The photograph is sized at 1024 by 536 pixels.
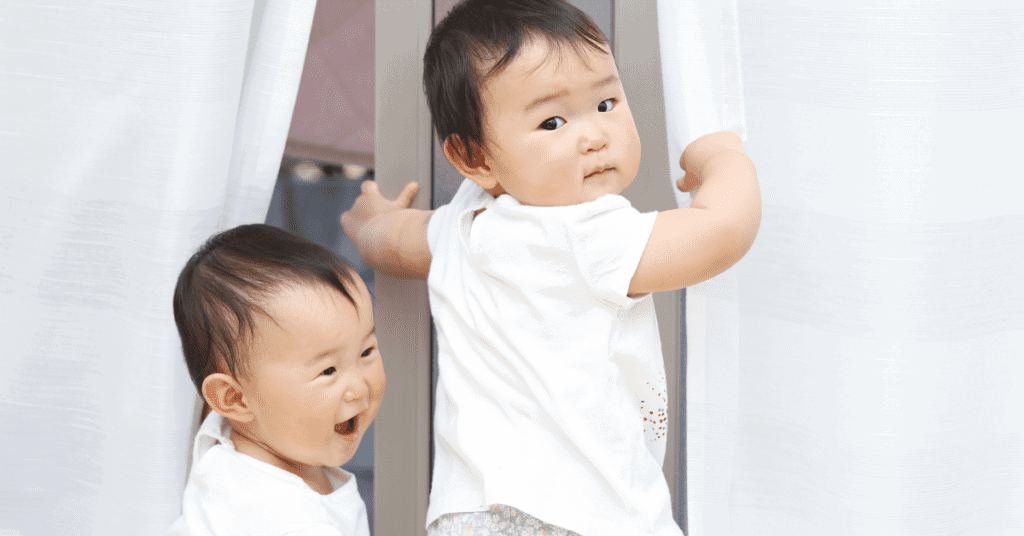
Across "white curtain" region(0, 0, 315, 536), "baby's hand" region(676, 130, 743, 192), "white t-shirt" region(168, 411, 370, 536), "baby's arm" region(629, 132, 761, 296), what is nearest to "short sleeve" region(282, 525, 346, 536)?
"white t-shirt" region(168, 411, 370, 536)

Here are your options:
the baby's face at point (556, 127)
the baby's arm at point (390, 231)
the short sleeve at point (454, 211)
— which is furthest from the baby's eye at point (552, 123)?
the baby's arm at point (390, 231)

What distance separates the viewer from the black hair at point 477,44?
0.82 m

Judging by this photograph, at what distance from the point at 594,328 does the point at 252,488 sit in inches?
14.3

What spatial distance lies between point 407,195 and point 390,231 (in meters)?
0.07

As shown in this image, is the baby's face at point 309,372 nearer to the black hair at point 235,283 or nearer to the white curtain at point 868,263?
the black hair at point 235,283

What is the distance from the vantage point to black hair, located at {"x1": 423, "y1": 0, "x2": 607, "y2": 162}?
2.68 feet

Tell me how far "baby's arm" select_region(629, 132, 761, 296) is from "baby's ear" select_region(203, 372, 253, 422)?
40 centimetres

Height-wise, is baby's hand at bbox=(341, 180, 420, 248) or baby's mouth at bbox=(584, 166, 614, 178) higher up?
baby's mouth at bbox=(584, 166, 614, 178)

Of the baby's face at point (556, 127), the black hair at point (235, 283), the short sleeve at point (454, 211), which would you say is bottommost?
the black hair at point (235, 283)

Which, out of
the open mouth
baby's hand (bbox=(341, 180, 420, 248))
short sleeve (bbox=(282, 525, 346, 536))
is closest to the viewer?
short sleeve (bbox=(282, 525, 346, 536))

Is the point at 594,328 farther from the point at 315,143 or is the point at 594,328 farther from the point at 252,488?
the point at 315,143

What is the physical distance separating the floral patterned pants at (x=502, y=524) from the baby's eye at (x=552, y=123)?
0.37 m

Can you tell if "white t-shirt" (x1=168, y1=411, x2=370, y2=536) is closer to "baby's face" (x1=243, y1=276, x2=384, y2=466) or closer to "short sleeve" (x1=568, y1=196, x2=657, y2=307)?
"baby's face" (x1=243, y1=276, x2=384, y2=466)

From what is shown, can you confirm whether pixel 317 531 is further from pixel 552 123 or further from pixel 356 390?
pixel 552 123
